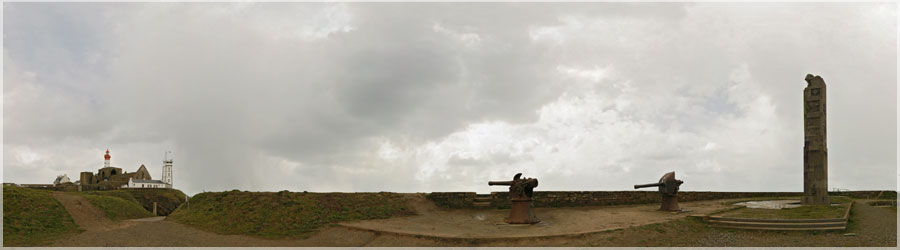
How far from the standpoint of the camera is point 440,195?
21.0 metres

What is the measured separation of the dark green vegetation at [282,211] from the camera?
16866 millimetres

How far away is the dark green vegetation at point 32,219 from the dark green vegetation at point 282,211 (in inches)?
139

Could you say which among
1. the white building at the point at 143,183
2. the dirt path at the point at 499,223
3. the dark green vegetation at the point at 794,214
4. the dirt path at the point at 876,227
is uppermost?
the dark green vegetation at the point at 794,214

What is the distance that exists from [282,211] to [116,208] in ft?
28.9

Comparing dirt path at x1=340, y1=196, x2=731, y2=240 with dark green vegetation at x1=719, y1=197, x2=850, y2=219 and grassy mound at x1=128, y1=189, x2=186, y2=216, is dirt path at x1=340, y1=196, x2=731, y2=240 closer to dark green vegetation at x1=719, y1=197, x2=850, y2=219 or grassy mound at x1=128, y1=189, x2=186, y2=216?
dark green vegetation at x1=719, y1=197, x2=850, y2=219

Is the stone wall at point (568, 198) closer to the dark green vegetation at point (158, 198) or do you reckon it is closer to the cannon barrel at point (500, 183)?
the cannon barrel at point (500, 183)

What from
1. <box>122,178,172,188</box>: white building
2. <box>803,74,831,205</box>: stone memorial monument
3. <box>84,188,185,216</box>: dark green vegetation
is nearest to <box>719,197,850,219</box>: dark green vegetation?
<box>803,74,831,205</box>: stone memorial monument

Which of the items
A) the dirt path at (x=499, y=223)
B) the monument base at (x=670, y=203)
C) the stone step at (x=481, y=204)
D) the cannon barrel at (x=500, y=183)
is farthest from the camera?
the stone step at (x=481, y=204)

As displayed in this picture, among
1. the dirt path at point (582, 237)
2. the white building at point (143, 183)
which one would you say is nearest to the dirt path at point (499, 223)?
the dirt path at point (582, 237)

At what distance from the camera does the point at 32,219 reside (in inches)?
661

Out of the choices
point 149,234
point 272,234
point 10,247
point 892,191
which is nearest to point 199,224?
point 149,234

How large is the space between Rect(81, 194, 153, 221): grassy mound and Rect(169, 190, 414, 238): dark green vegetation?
222 cm

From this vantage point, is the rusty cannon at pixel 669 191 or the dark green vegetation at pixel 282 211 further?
the rusty cannon at pixel 669 191

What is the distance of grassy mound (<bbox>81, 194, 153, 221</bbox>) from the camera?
67.4 feet
